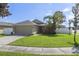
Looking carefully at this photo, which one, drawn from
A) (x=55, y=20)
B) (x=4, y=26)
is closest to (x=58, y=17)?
(x=55, y=20)

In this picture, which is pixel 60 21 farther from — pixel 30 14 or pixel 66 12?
pixel 30 14

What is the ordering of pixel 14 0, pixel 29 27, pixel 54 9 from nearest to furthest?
pixel 14 0 < pixel 54 9 < pixel 29 27

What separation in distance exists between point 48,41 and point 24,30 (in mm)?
1145

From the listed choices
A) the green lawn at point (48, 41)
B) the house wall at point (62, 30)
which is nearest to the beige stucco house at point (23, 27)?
the green lawn at point (48, 41)

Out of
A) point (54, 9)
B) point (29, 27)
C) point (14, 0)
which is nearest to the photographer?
point (14, 0)

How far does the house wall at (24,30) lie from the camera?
9797mm

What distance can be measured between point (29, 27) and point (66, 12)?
177cm

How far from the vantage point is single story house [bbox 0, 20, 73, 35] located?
9.65 meters

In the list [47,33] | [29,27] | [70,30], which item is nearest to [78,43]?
[70,30]

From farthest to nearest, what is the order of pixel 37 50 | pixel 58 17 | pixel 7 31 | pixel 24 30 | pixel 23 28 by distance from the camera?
pixel 23 28 < pixel 24 30 < pixel 7 31 < pixel 58 17 < pixel 37 50

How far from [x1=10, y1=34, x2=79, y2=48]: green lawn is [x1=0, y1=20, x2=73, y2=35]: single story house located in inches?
10.0

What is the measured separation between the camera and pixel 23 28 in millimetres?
10039

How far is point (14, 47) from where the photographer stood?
9727 mm

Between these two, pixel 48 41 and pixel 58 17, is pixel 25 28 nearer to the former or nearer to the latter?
pixel 48 41
